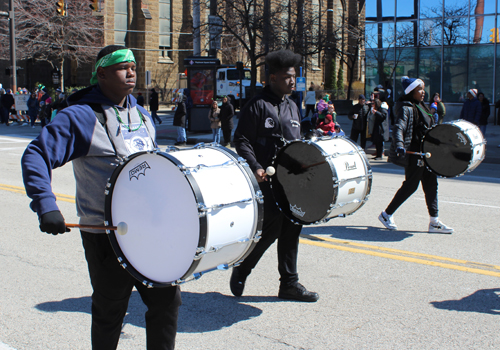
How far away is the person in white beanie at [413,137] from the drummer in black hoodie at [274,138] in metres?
2.32

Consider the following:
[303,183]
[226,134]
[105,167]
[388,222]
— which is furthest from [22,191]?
[226,134]

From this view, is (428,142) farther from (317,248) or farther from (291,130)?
(291,130)

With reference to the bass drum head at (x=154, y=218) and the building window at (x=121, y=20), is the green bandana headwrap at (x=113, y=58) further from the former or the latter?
the building window at (x=121, y=20)

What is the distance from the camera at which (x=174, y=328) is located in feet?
10.1

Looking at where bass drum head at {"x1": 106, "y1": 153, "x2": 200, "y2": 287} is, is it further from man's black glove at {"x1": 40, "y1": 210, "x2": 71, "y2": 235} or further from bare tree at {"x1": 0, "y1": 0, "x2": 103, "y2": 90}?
bare tree at {"x1": 0, "y1": 0, "x2": 103, "y2": 90}

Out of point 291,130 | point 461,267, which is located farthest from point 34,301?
point 461,267

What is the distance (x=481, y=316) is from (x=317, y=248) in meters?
2.23

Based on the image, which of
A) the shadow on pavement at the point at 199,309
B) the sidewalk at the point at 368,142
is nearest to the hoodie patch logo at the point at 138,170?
the shadow on pavement at the point at 199,309

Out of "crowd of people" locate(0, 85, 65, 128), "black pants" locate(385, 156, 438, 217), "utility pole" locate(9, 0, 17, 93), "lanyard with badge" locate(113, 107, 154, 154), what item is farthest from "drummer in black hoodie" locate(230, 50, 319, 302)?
"utility pole" locate(9, 0, 17, 93)

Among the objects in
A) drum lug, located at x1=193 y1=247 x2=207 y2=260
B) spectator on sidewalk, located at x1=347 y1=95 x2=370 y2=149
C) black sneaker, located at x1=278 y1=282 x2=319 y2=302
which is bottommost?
black sneaker, located at x1=278 y1=282 x2=319 y2=302

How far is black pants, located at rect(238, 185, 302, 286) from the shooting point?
4461 millimetres

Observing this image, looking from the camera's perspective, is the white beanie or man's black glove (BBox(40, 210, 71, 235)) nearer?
man's black glove (BBox(40, 210, 71, 235))

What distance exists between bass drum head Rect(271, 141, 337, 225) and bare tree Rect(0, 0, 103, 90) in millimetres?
37182

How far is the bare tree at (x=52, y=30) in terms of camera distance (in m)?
37.9
